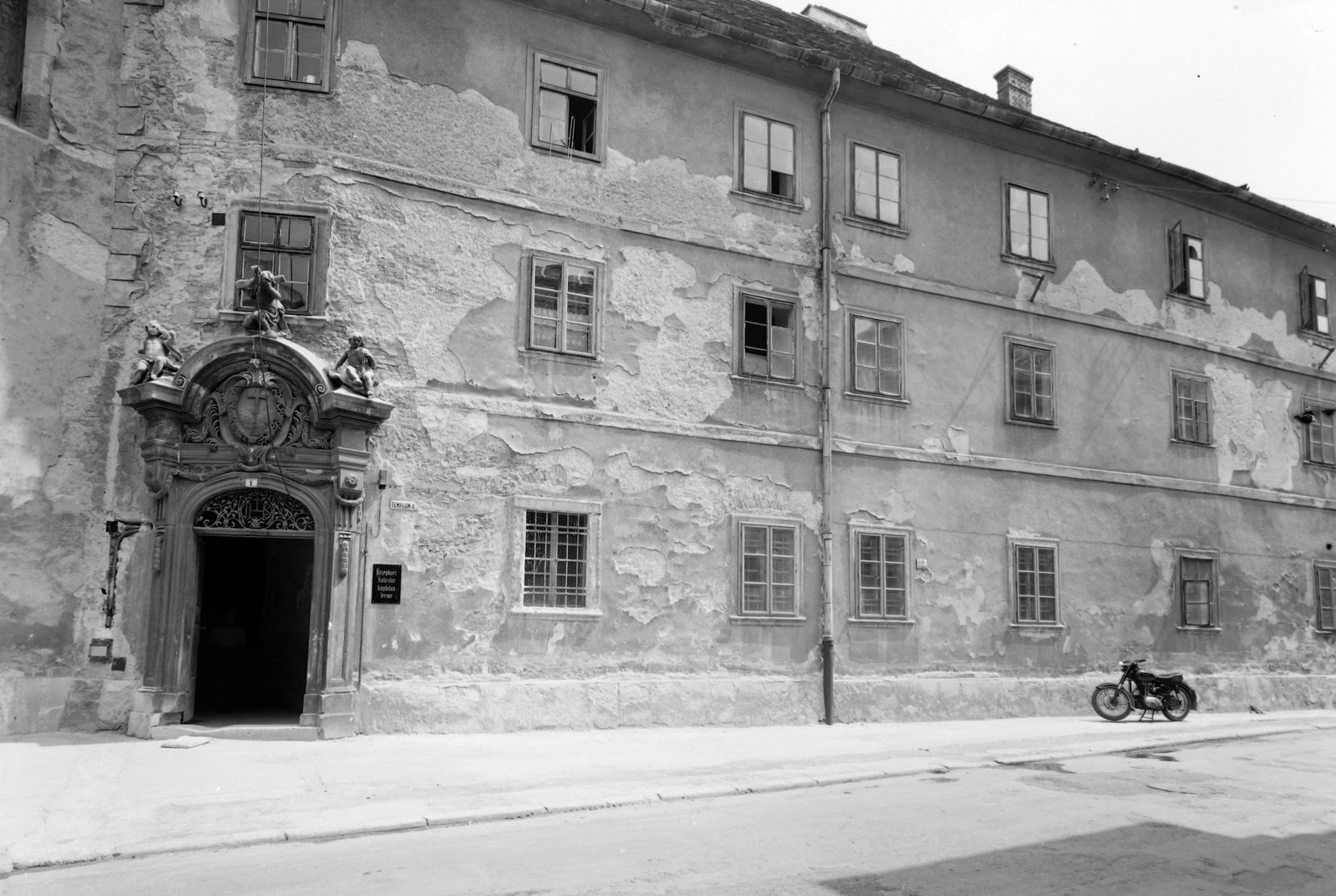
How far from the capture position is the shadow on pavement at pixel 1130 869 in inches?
277

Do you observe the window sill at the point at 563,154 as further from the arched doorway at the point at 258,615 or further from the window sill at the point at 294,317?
the arched doorway at the point at 258,615

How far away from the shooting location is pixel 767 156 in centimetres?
1727

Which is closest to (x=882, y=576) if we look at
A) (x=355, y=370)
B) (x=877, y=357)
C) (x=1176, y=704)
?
(x=877, y=357)

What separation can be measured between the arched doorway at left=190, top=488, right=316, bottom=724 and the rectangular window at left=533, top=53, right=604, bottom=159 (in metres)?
5.96

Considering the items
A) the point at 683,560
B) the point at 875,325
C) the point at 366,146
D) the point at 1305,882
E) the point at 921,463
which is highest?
the point at 366,146

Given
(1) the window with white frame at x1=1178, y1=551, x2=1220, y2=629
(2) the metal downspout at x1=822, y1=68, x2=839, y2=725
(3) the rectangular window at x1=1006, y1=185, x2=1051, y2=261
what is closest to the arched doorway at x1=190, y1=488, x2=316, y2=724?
(2) the metal downspout at x1=822, y1=68, x2=839, y2=725

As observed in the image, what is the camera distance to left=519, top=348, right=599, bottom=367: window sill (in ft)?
48.8

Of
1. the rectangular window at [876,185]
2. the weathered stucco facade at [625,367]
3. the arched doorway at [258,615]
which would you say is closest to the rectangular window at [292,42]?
the weathered stucco facade at [625,367]

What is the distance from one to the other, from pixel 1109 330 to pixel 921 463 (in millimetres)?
5259

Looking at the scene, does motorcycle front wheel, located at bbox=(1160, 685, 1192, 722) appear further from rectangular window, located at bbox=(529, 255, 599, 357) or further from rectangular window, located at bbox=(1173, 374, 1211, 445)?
rectangular window, located at bbox=(529, 255, 599, 357)

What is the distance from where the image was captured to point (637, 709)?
1483cm

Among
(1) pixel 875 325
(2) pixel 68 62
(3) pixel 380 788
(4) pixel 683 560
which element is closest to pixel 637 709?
(4) pixel 683 560

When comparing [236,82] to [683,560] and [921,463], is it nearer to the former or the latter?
[683,560]

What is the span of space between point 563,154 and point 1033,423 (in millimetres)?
9124
